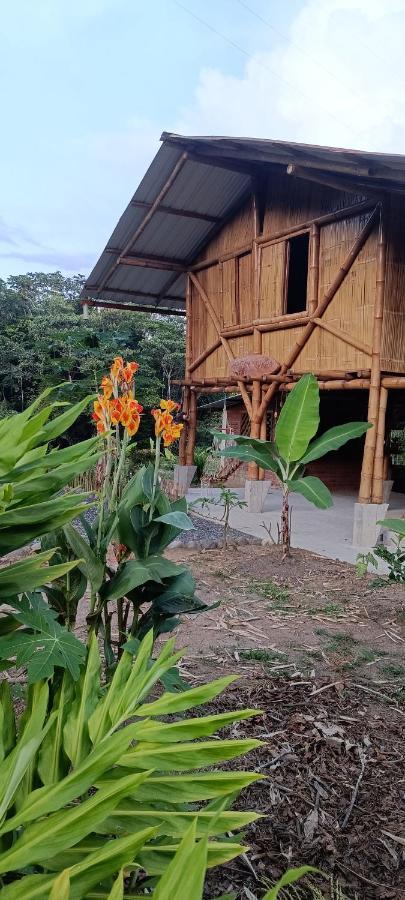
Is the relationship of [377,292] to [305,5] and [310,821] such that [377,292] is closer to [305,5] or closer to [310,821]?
[310,821]

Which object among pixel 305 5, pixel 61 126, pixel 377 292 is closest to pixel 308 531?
pixel 377 292

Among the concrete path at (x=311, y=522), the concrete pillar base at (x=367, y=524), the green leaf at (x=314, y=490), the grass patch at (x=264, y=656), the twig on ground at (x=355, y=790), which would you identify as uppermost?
the green leaf at (x=314, y=490)

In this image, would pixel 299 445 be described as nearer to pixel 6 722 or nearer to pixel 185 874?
pixel 6 722

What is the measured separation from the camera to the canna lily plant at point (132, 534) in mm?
1740

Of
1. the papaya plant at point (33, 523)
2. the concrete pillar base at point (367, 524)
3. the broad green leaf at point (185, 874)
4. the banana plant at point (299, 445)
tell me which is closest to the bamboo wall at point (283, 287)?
the concrete pillar base at point (367, 524)

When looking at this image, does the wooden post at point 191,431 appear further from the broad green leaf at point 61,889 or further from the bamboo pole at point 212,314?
the broad green leaf at point 61,889

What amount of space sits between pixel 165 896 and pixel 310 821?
124 cm

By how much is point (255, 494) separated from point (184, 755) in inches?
294

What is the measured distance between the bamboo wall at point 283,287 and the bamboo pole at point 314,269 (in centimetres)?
6

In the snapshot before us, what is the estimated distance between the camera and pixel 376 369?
6605 mm

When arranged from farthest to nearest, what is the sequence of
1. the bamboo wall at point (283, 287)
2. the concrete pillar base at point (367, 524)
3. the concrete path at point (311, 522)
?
the bamboo wall at point (283, 287), the concrete pillar base at point (367, 524), the concrete path at point (311, 522)

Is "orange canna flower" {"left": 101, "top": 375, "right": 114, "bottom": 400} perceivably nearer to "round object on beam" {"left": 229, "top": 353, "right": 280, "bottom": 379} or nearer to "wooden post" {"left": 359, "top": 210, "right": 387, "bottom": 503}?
"wooden post" {"left": 359, "top": 210, "right": 387, "bottom": 503}

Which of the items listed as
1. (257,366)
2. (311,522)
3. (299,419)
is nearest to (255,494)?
(311,522)

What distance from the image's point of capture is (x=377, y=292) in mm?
6527
